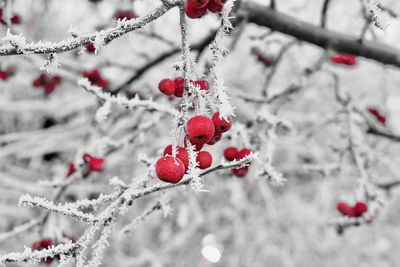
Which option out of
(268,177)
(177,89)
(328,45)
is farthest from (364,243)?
(177,89)

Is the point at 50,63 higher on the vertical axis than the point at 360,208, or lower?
higher

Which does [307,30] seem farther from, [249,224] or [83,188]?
[249,224]

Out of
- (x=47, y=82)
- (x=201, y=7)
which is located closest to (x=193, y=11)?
(x=201, y=7)

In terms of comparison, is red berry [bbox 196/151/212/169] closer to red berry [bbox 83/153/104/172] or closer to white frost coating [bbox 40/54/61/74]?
white frost coating [bbox 40/54/61/74]

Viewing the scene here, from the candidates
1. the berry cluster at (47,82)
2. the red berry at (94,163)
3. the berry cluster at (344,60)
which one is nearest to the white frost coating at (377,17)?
the red berry at (94,163)

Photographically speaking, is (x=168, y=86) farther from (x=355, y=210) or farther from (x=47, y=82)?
(x=47, y=82)

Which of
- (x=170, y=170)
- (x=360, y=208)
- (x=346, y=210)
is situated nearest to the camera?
(x=170, y=170)

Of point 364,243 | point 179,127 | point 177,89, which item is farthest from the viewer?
point 364,243
